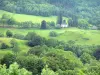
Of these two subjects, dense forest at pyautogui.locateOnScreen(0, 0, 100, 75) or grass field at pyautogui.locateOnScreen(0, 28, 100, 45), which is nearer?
dense forest at pyautogui.locateOnScreen(0, 0, 100, 75)

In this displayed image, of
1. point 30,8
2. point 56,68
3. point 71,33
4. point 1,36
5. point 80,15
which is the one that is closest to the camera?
point 56,68

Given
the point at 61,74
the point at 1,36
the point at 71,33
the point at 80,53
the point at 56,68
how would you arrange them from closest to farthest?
the point at 61,74 < the point at 56,68 < the point at 80,53 < the point at 1,36 < the point at 71,33

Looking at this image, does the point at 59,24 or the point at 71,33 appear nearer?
the point at 71,33

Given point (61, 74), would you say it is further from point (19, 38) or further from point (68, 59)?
point (19, 38)

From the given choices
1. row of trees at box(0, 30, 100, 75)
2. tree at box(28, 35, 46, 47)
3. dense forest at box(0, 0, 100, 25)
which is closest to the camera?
row of trees at box(0, 30, 100, 75)

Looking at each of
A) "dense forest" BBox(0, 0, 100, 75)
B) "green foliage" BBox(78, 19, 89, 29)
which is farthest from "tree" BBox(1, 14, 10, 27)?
"green foliage" BBox(78, 19, 89, 29)

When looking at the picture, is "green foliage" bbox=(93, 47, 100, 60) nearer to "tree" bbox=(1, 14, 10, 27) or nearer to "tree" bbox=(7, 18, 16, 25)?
"tree" bbox=(7, 18, 16, 25)

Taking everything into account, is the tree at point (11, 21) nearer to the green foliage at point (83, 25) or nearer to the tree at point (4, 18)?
the tree at point (4, 18)

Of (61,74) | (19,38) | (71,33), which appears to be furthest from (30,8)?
(61,74)

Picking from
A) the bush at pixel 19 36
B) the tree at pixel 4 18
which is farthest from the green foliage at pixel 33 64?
the tree at pixel 4 18

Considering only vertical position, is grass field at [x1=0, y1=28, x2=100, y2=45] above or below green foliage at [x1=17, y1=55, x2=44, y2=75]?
below
